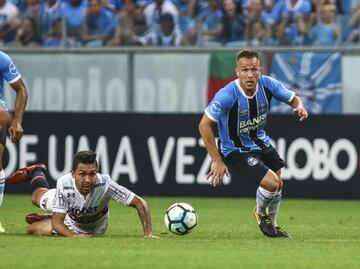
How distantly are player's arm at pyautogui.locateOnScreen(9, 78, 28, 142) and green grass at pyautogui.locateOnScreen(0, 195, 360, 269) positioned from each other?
3.36ft

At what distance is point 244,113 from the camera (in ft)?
37.7

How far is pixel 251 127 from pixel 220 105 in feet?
1.64

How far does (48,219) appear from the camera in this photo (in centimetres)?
1156

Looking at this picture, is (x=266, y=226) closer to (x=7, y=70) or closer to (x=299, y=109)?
(x=299, y=109)

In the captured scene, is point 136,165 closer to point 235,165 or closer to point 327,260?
point 235,165

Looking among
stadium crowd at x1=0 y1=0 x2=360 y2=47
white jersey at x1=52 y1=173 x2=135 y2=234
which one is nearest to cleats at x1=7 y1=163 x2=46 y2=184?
white jersey at x1=52 y1=173 x2=135 y2=234

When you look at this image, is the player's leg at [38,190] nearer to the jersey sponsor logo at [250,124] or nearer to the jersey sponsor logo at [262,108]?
the jersey sponsor logo at [250,124]

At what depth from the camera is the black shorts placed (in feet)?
37.2

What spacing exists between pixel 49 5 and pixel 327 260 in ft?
36.9

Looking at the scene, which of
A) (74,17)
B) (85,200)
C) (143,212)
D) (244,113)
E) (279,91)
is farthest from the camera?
(74,17)

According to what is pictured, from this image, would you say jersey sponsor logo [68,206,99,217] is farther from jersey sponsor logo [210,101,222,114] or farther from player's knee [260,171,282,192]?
player's knee [260,171,282,192]

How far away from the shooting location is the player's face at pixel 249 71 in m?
11.2

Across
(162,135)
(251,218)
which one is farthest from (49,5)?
(251,218)

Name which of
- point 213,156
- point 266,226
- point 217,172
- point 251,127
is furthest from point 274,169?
point 217,172
